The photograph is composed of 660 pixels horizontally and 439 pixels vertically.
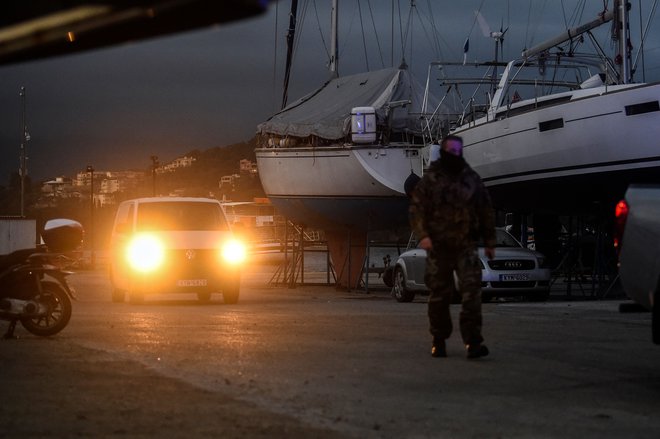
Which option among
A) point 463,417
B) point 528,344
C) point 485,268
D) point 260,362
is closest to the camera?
point 463,417

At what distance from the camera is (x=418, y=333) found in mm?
14469

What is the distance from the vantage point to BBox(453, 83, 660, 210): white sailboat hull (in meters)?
26.7

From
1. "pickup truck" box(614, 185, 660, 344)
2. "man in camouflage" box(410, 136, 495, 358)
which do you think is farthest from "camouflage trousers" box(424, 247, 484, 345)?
"pickup truck" box(614, 185, 660, 344)

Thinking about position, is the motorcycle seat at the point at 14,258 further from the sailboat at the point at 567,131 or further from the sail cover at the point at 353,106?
the sail cover at the point at 353,106

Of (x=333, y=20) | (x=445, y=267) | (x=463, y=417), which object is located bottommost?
(x=463, y=417)

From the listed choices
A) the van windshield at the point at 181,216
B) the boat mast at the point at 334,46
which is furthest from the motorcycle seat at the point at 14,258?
the boat mast at the point at 334,46

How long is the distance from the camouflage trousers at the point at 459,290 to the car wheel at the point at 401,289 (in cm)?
1514

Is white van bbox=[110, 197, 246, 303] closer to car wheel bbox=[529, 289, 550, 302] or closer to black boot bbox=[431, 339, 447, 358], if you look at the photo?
car wheel bbox=[529, 289, 550, 302]

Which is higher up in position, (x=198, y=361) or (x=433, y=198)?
(x=433, y=198)

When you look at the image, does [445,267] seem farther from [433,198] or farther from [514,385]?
[514,385]

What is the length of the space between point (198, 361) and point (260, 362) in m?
0.55

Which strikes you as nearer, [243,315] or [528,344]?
[528,344]

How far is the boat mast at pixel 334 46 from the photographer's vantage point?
159 ft

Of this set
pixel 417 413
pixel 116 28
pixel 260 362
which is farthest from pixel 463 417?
pixel 116 28
